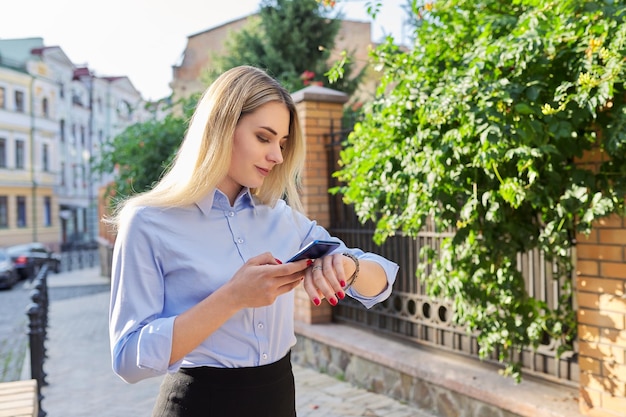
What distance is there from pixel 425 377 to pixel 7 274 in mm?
17343

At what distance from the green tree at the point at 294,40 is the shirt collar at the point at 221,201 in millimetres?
11651

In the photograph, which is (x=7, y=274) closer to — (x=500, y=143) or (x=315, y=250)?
(x=500, y=143)

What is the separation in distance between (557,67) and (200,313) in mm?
2666

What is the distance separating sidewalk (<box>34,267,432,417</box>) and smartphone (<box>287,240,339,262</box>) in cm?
368

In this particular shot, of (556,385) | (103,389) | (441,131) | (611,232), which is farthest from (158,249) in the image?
(103,389)

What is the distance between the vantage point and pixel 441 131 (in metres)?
3.79

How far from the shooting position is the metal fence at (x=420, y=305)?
438cm

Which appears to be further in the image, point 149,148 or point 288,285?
point 149,148

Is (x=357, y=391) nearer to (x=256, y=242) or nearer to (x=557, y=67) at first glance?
Answer: (x=557, y=67)

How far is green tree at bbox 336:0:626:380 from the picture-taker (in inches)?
126

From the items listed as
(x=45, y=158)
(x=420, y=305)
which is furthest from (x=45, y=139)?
(x=420, y=305)

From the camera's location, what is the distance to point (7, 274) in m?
19.0

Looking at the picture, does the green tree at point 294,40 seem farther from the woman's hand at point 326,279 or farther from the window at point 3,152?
the window at point 3,152

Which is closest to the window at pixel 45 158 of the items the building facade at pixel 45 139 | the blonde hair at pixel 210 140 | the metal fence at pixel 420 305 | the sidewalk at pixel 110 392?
the building facade at pixel 45 139
